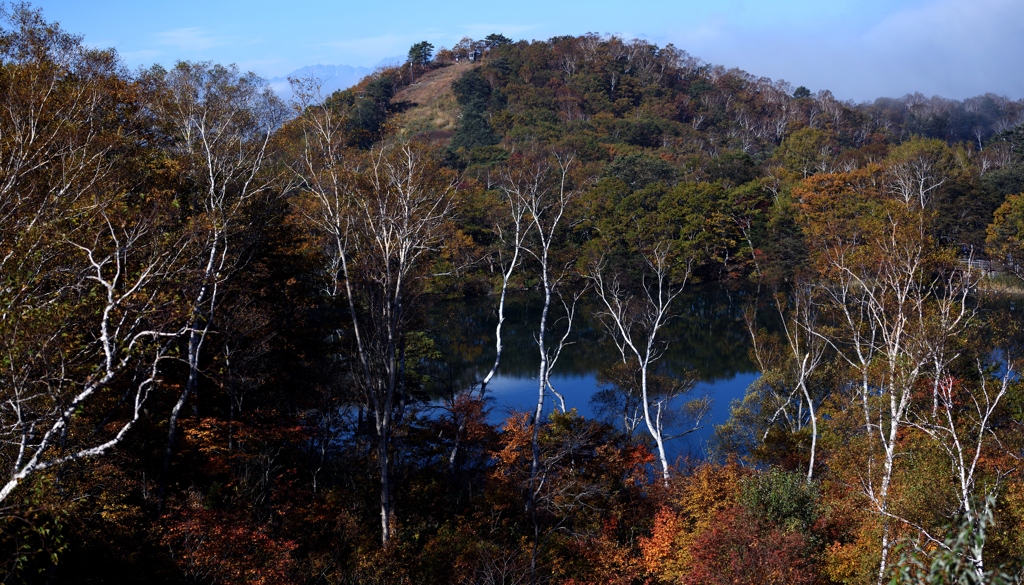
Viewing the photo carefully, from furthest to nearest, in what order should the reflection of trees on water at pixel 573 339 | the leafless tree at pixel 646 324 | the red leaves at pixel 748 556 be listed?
the reflection of trees on water at pixel 573 339 → the leafless tree at pixel 646 324 → the red leaves at pixel 748 556

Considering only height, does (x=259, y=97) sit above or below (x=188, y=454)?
above

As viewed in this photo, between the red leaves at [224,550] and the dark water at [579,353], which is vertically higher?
the red leaves at [224,550]

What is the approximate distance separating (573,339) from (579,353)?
2286 millimetres

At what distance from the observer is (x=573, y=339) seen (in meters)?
33.7

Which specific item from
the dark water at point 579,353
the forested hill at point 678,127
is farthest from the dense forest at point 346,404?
the forested hill at point 678,127

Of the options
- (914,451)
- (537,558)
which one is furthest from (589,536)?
(914,451)

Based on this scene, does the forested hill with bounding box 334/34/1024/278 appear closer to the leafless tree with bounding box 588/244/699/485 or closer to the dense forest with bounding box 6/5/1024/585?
the leafless tree with bounding box 588/244/699/485

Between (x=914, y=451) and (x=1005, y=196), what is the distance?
117 feet

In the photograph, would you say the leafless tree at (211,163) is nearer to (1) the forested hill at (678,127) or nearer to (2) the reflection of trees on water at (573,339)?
(2) the reflection of trees on water at (573,339)

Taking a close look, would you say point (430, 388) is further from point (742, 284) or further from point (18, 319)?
point (742, 284)

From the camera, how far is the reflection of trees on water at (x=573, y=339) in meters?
29.1

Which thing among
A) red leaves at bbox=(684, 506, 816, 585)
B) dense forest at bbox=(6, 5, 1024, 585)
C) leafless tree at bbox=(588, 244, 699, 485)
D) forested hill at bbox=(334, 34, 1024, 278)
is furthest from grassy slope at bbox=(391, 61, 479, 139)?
red leaves at bbox=(684, 506, 816, 585)

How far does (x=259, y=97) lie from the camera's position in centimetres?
2419

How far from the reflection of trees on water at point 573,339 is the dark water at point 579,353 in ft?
0.14
